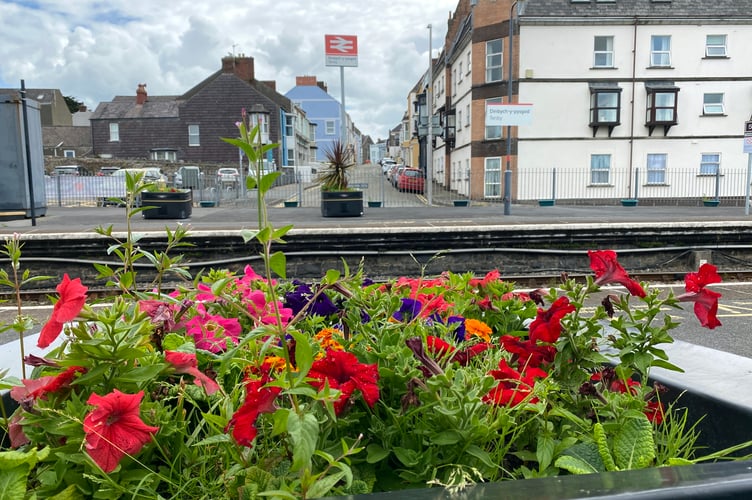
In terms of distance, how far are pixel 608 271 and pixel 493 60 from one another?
102ft

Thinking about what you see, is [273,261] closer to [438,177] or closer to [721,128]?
[721,128]

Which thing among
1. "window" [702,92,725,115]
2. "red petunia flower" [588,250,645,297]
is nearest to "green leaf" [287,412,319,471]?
"red petunia flower" [588,250,645,297]

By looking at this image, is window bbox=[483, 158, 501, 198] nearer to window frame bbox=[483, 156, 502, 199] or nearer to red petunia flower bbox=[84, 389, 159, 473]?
window frame bbox=[483, 156, 502, 199]

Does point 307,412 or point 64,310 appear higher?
point 64,310

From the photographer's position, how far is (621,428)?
109cm

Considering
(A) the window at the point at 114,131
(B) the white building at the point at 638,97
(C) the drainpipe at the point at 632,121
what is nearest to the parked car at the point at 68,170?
(A) the window at the point at 114,131

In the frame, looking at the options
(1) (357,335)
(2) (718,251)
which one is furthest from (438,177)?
(1) (357,335)

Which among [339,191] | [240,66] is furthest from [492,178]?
[240,66]

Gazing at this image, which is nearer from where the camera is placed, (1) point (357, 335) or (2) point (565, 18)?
(1) point (357, 335)

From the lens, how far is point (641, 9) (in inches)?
1148

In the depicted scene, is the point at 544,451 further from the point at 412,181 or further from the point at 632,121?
the point at 412,181

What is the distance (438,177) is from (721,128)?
823 inches

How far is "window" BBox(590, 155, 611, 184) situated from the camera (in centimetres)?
2948

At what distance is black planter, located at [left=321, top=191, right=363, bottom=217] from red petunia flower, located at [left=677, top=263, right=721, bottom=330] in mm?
16843
